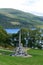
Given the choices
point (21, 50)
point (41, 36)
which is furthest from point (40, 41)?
point (21, 50)

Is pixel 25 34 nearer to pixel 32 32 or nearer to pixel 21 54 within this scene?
pixel 32 32

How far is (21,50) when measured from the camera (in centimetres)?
3080

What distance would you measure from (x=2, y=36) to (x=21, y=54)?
75.8 ft

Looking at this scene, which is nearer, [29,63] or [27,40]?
[29,63]

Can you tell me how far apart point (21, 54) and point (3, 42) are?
79.0 ft

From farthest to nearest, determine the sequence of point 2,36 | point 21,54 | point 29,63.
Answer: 1. point 2,36
2. point 21,54
3. point 29,63

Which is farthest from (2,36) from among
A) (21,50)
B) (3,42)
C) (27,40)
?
(21,50)

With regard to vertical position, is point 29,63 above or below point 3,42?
above

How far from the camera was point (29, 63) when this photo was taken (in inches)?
913

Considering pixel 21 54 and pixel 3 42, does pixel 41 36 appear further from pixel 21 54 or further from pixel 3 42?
pixel 21 54

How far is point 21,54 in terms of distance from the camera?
3036cm

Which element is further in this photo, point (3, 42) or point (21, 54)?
point (3, 42)

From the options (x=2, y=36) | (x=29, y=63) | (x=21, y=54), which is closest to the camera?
(x=29, y=63)

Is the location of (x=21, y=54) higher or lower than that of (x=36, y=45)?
higher
